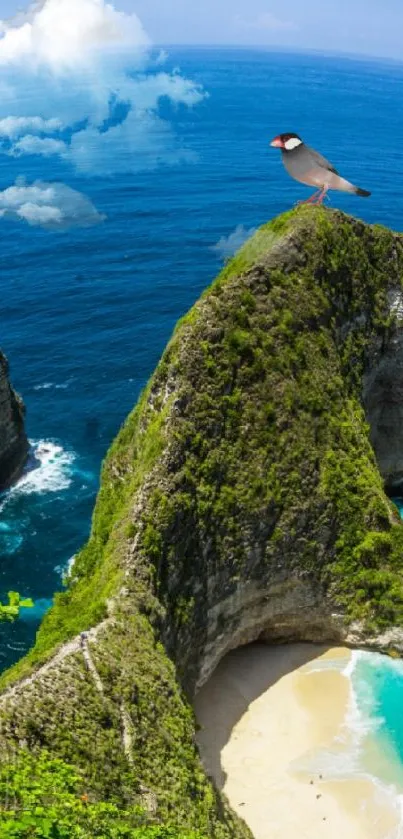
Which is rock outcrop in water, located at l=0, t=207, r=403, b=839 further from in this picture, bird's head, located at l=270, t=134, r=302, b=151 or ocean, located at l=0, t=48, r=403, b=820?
ocean, located at l=0, t=48, r=403, b=820

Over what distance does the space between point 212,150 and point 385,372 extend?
134 meters

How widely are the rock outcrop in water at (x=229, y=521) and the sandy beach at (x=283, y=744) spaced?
1.57 metres

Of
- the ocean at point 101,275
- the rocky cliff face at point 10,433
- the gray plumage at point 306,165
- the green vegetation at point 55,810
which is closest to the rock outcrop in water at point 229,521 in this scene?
the green vegetation at point 55,810

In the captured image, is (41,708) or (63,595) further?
(63,595)

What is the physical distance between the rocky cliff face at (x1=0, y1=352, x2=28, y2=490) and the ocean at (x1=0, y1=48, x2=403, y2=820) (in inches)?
48.8

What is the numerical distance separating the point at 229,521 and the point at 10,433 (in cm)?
2721

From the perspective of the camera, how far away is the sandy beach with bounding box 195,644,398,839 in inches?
1111

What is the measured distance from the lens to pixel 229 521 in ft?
104

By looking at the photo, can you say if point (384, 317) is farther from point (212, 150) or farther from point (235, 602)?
point (212, 150)

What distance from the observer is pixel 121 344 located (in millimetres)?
75000

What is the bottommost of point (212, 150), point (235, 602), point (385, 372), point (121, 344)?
point (235, 602)

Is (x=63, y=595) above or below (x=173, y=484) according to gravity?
below

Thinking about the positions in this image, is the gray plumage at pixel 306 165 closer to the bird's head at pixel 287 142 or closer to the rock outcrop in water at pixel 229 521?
the bird's head at pixel 287 142

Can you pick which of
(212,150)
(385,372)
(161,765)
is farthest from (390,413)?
(212,150)
